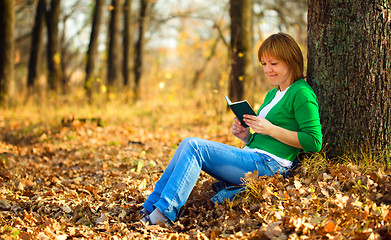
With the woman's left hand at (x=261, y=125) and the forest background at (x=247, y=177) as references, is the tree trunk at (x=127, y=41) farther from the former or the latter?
the woman's left hand at (x=261, y=125)

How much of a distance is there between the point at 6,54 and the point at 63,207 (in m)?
7.01

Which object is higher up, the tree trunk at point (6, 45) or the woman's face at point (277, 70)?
the tree trunk at point (6, 45)

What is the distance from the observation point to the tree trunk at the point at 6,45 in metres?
8.52

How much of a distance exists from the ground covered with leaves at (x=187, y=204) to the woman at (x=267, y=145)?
14cm

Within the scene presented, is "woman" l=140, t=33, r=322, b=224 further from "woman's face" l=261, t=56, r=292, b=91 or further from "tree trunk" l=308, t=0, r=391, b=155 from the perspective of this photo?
"tree trunk" l=308, t=0, r=391, b=155

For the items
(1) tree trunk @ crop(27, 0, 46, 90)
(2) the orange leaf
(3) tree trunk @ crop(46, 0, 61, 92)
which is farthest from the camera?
(1) tree trunk @ crop(27, 0, 46, 90)

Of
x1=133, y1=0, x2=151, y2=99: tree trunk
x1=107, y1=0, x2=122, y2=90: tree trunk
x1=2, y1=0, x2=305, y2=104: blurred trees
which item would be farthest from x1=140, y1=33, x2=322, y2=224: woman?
x1=133, y1=0, x2=151, y2=99: tree trunk

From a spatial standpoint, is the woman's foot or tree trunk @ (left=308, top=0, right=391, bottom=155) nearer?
the woman's foot

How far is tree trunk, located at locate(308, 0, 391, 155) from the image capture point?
3057 mm

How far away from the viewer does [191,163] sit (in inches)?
107

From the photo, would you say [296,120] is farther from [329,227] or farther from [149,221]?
[149,221]

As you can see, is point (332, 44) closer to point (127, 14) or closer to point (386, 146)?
point (386, 146)

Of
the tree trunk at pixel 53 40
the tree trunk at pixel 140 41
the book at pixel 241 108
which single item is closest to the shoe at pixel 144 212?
the book at pixel 241 108

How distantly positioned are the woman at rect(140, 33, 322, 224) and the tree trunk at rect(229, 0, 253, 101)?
4.22 metres
